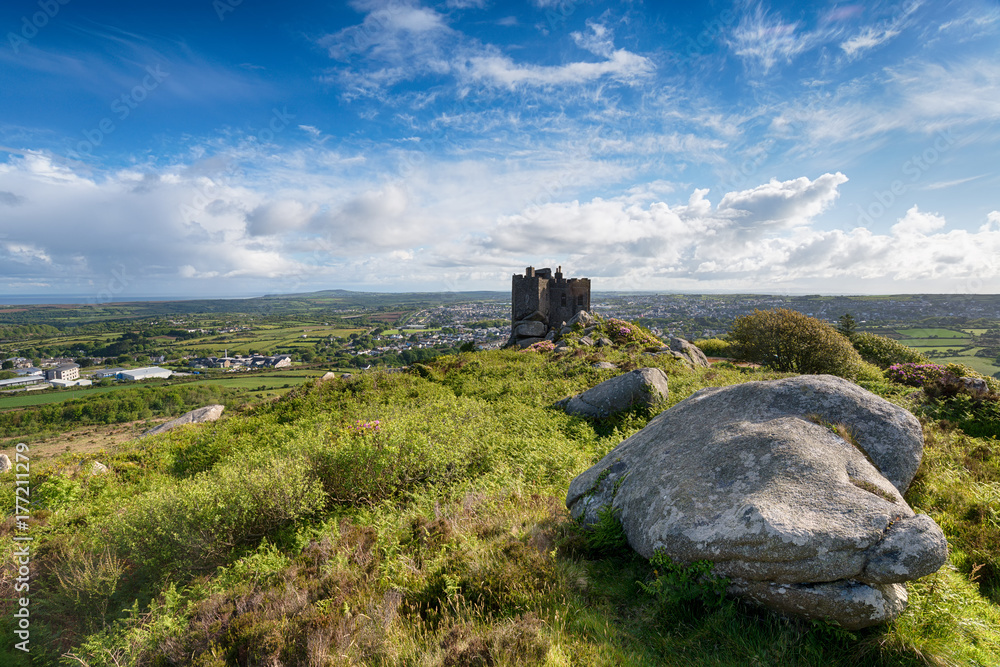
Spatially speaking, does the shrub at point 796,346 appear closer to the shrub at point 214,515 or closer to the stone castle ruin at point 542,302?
the stone castle ruin at point 542,302

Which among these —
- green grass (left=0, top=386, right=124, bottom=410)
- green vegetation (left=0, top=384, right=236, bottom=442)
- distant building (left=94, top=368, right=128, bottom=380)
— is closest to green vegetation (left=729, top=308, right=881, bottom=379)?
green vegetation (left=0, top=384, right=236, bottom=442)

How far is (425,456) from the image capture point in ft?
23.6

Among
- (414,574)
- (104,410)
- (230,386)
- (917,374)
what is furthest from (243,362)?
(917,374)

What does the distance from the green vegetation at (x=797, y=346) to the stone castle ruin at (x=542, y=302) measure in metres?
13.1

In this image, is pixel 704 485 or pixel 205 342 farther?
pixel 205 342

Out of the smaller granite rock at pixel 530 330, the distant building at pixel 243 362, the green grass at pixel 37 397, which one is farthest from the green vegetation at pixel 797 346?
the distant building at pixel 243 362

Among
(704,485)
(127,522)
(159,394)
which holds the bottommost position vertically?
(159,394)

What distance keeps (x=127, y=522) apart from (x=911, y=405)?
16.7 meters

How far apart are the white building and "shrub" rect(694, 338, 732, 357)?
81780mm

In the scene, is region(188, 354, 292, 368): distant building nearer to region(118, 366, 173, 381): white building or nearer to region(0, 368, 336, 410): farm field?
region(118, 366, 173, 381): white building

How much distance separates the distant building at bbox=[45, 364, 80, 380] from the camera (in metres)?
59.6

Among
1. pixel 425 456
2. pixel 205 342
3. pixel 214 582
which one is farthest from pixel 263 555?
pixel 205 342

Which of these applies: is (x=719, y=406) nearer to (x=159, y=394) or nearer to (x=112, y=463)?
(x=112, y=463)

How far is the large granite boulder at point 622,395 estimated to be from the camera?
420 inches
